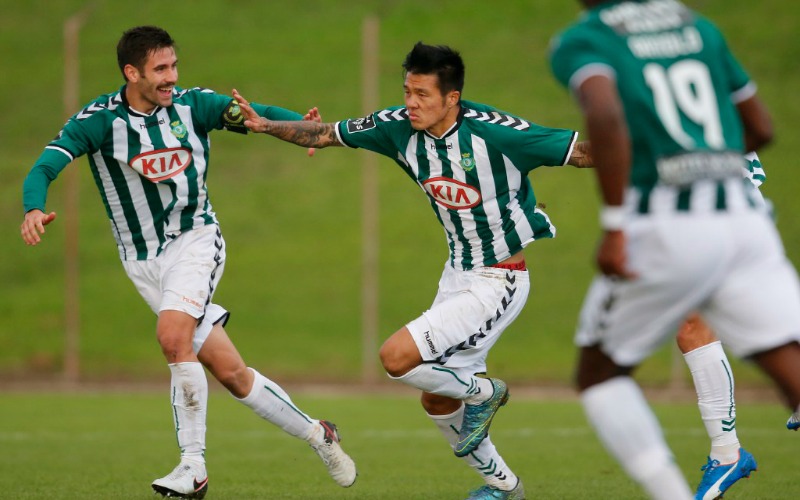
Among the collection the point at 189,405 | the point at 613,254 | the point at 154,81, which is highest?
the point at 154,81

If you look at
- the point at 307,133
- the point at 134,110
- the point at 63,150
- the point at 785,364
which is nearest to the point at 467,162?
the point at 307,133

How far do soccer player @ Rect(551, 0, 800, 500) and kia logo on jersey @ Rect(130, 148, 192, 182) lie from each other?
10.2 feet

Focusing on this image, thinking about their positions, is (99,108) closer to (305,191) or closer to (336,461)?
(336,461)

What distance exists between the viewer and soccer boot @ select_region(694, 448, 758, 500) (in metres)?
5.75

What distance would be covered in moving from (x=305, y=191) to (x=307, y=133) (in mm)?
11411

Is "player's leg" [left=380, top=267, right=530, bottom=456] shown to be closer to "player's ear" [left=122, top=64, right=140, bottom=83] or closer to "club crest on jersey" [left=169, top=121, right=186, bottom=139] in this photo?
"club crest on jersey" [left=169, top=121, right=186, bottom=139]

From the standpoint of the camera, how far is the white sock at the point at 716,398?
19.2ft

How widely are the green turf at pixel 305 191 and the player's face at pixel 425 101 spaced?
25.4 feet

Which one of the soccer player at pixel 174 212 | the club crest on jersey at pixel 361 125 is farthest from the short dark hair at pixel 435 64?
the soccer player at pixel 174 212

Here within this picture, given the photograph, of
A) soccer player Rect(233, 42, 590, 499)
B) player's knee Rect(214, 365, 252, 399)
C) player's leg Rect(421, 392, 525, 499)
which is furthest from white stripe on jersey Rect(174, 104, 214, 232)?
player's leg Rect(421, 392, 525, 499)

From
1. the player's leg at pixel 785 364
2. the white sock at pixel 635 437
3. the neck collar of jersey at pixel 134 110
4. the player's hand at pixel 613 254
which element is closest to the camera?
the player's hand at pixel 613 254

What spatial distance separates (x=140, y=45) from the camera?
6316 millimetres

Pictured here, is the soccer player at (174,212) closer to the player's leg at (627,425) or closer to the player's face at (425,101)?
the player's face at (425,101)

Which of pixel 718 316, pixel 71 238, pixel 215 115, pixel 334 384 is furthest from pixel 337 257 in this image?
pixel 718 316
